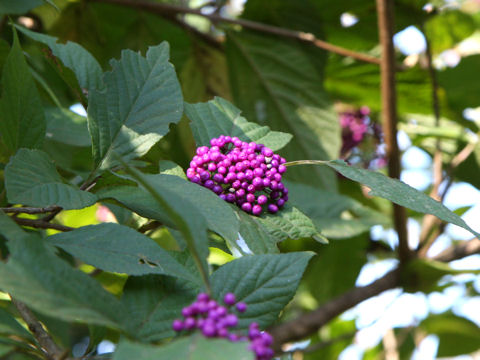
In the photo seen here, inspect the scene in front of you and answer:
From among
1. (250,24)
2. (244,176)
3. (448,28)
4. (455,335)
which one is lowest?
(455,335)

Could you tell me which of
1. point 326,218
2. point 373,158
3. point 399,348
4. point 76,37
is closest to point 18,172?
point 326,218

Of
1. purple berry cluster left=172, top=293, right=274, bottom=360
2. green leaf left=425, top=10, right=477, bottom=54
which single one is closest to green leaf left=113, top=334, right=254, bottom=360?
purple berry cluster left=172, top=293, right=274, bottom=360

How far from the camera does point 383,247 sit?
1508mm

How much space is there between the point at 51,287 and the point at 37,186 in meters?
0.12

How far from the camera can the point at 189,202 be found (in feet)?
1.08

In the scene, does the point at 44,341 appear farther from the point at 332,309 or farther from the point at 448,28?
the point at 448,28

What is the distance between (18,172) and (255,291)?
191 mm

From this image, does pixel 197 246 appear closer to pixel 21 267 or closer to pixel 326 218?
pixel 21 267

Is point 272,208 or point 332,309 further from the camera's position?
point 332,309

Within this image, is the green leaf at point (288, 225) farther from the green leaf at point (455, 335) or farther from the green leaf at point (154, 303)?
the green leaf at point (455, 335)

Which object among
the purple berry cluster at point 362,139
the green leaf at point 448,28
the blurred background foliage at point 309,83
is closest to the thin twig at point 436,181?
the blurred background foliage at point 309,83

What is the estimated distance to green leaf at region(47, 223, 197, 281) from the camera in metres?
0.37

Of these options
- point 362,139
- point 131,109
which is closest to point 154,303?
point 131,109

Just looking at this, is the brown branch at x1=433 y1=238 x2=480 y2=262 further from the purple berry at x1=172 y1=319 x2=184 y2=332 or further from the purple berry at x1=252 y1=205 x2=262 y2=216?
the purple berry at x1=172 y1=319 x2=184 y2=332
